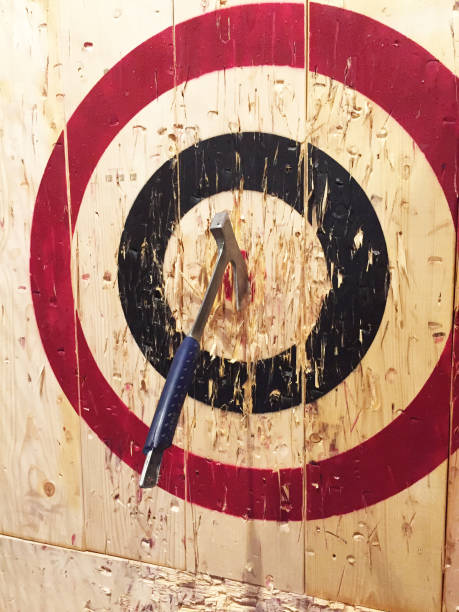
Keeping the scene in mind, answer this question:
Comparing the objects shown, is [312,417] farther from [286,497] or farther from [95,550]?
[95,550]

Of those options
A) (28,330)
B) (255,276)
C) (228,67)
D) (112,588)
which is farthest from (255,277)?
(112,588)

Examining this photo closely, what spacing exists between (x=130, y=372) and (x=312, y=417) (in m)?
0.26

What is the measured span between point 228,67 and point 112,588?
745 mm

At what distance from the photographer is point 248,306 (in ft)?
2.54

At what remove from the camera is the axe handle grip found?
2.08 feet

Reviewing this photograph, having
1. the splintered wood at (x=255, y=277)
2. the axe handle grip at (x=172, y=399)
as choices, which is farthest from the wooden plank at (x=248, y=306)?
the axe handle grip at (x=172, y=399)

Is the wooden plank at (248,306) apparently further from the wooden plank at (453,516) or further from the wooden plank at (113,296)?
the wooden plank at (453,516)

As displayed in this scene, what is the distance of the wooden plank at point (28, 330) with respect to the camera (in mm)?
822

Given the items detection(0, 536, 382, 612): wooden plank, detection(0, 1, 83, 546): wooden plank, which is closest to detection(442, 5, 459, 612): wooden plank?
detection(0, 536, 382, 612): wooden plank

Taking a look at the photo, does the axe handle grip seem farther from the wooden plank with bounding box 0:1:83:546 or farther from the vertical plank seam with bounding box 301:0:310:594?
the wooden plank with bounding box 0:1:83:546

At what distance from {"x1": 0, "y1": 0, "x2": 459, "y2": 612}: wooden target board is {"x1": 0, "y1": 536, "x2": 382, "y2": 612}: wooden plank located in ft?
0.06

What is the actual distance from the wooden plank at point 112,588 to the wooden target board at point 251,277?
20 mm

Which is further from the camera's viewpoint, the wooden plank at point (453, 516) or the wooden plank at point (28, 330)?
the wooden plank at point (28, 330)

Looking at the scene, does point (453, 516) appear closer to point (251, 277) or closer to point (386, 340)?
point (386, 340)
